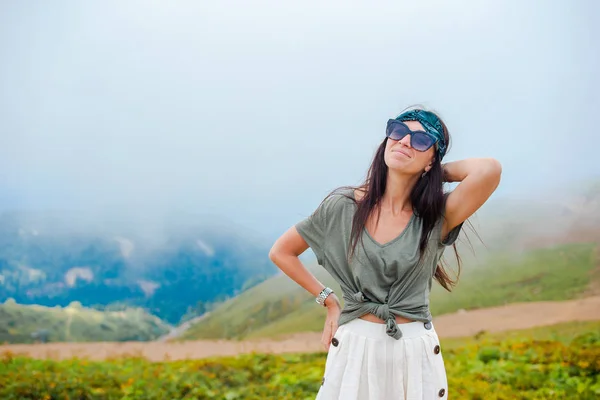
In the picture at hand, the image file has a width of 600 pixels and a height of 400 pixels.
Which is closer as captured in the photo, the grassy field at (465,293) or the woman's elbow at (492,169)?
the woman's elbow at (492,169)

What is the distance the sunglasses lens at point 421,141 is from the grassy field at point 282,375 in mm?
2537

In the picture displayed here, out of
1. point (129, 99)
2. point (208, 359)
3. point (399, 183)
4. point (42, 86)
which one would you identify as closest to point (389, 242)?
point (399, 183)

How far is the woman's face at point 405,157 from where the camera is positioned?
1.82m

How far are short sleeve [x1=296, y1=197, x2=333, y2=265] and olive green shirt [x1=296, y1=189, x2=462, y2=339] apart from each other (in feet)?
0.10

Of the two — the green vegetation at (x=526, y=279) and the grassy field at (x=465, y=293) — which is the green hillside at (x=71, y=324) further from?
the green vegetation at (x=526, y=279)

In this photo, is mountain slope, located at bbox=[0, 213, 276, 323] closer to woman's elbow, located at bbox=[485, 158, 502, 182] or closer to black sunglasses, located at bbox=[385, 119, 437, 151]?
black sunglasses, located at bbox=[385, 119, 437, 151]

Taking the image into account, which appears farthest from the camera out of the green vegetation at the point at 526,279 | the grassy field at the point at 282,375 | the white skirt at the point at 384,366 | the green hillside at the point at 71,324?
the green vegetation at the point at 526,279

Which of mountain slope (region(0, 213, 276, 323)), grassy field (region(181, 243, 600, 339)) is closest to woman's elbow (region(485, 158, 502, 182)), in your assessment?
grassy field (region(181, 243, 600, 339))

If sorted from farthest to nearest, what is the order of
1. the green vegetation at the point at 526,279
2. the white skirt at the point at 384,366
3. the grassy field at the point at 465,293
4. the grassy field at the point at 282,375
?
the green vegetation at the point at 526,279 < the grassy field at the point at 465,293 < the grassy field at the point at 282,375 < the white skirt at the point at 384,366

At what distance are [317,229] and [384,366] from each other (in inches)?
17.4

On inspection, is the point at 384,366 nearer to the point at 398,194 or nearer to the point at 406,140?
the point at 398,194

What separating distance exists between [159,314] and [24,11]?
2.31 m

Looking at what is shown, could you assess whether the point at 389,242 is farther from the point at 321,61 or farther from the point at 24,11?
the point at 24,11

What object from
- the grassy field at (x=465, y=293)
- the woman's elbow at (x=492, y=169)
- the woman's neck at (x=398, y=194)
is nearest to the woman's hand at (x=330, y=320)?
the woman's neck at (x=398, y=194)
